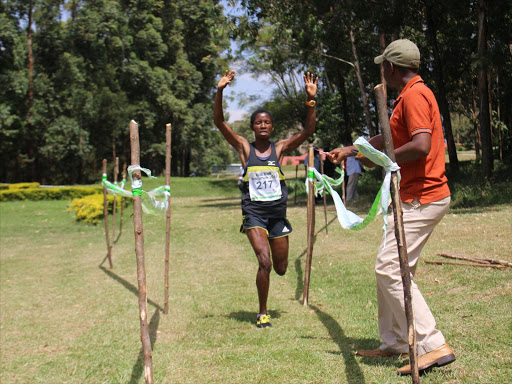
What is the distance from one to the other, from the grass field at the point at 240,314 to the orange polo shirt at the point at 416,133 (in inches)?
52.6

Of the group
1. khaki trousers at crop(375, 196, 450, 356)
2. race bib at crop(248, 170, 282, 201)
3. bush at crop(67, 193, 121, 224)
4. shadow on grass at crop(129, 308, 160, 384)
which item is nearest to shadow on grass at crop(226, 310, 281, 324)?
shadow on grass at crop(129, 308, 160, 384)

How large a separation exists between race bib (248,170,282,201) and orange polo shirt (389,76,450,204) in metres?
2.04

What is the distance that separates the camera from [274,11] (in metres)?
20.6

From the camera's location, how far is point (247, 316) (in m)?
6.62

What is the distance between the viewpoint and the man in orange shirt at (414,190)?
395 centimetres

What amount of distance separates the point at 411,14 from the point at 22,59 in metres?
29.9

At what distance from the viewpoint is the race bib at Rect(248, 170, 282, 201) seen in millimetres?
5984

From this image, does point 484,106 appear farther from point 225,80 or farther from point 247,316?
point 225,80

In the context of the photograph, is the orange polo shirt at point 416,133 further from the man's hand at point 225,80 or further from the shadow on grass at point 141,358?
the shadow on grass at point 141,358

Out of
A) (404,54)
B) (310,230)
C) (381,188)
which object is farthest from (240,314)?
(404,54)

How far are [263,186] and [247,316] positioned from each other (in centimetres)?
165

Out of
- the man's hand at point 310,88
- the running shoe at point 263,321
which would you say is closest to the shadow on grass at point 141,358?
the running shoe at point 263,321

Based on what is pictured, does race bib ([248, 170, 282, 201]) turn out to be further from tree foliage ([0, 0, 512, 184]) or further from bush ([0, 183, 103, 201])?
bush ([0, 183, 103, 201])

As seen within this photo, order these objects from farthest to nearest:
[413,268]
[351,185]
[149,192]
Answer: [351,185]
[149,192]
[413,268]
